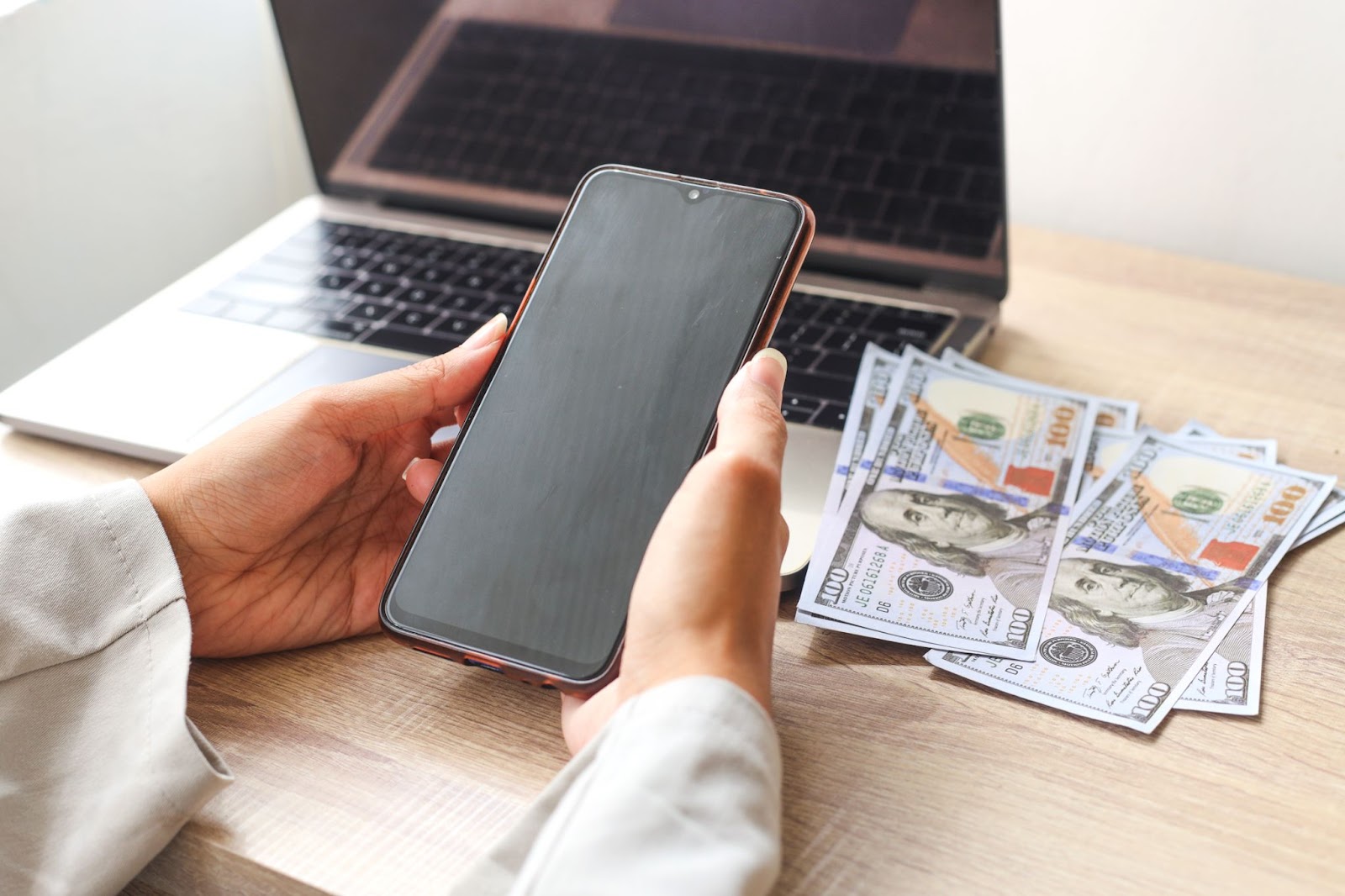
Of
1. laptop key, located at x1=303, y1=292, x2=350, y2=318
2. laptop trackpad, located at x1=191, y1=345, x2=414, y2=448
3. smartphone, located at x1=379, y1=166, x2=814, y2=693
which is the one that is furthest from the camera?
laptop key, located at x1=303, y1=292, x2=350, y2=318

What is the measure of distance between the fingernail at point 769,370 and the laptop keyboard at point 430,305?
7.0 inches

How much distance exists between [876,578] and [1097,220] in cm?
55

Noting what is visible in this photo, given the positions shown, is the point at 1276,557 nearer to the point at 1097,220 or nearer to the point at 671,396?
the point at 671,396

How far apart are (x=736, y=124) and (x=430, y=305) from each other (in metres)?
0.27

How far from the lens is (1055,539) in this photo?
25.8 inches

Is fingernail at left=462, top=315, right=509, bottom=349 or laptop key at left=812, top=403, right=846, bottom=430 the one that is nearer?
fingernail at left=462, top=315, right=509, bottom=349

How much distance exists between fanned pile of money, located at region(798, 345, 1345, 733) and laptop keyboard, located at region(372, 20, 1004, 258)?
0.13m

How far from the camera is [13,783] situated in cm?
49

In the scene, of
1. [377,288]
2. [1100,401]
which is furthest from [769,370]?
[377,288]

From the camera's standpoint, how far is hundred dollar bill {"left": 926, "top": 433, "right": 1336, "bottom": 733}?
56 centimetres

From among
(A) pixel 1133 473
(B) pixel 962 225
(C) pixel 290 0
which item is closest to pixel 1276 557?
(A) pixel 1133 473

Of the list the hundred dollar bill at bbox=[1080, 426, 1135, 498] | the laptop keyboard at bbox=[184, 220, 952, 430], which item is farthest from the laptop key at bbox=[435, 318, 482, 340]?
the hundred dollar bill at bbox=[1080, 426, 1135, 498]

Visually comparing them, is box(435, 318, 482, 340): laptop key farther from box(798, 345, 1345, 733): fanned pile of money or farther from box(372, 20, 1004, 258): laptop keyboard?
box(798, 345, 1345, 733): fanned pile of money

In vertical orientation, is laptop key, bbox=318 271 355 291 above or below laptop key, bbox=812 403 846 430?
above
